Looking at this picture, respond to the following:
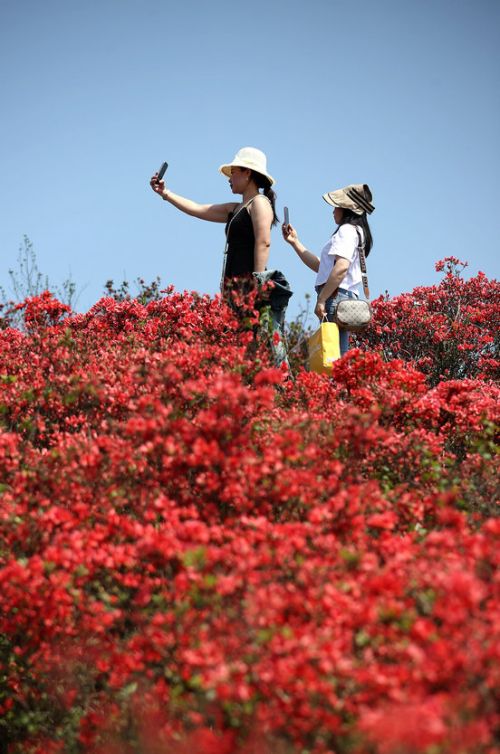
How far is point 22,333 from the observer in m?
7.37

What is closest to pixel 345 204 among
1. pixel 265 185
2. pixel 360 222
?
pixel 360 222

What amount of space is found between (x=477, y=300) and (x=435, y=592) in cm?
937

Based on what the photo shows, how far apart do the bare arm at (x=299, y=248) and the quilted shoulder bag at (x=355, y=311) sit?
2.57 ft

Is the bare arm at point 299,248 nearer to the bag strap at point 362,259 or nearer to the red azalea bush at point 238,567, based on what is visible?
the bag strap at point 362,259

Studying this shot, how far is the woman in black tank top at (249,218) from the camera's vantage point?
612cm

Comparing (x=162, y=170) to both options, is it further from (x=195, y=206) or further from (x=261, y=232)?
(x=261, y=232)

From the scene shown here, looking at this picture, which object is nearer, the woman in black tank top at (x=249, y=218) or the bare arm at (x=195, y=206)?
the woman in black tank top at (x=249, y=218)

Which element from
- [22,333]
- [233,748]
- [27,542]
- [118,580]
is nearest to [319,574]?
[233,748]

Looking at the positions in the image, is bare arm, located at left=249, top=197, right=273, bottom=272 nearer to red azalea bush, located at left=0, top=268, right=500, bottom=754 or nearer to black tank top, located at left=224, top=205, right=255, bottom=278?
black tank top, located at left=224, top=205, right=255, bottom=278

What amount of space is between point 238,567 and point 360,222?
15.1 feet

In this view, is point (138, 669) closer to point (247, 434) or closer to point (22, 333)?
point (247, 434)

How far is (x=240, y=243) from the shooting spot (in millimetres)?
6359

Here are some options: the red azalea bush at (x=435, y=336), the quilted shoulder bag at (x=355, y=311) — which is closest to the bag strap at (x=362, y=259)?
the quilted shoulder bag at (x=355, y=311)

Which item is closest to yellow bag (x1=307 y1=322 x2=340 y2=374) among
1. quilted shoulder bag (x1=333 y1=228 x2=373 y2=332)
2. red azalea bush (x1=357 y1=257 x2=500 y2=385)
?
quilted shoulder bag (x1=333 y1=228 x2=373 y2=332)
